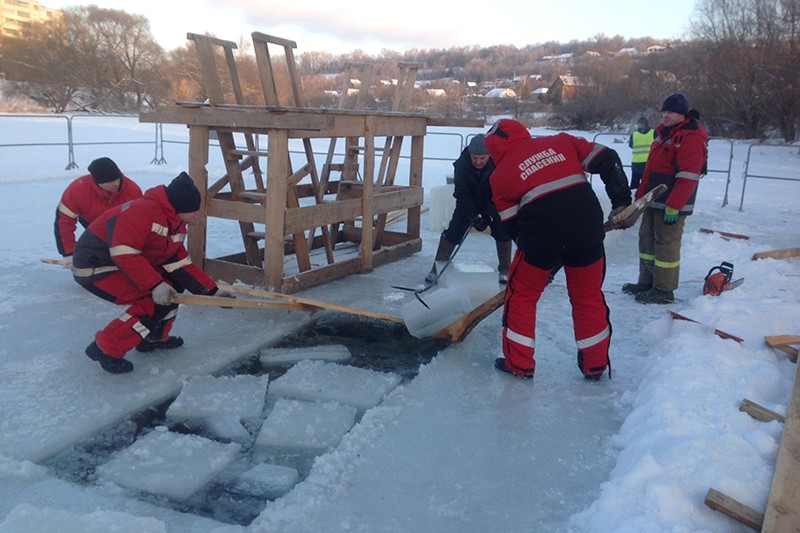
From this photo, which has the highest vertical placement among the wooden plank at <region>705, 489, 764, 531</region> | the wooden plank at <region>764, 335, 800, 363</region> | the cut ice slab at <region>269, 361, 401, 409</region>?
the wooden plank at <region>764, 335, 800, 363</region>

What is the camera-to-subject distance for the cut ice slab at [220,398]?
127 inches

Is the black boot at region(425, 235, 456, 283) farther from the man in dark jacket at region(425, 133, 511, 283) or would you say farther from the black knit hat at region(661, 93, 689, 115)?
the black knit hat at region(661, 93, 689, 115)

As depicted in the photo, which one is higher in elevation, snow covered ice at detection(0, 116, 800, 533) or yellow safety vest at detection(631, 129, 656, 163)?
yellow safety vest at detection(631, 129, 656, 163)

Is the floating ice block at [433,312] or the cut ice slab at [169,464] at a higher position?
the floating ice block at [433,312]

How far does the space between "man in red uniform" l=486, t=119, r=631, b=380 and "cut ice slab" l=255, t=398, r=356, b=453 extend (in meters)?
1.17

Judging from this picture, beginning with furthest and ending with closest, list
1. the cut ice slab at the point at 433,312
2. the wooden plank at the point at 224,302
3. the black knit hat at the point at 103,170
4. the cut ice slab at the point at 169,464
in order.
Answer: the black knit hat at the point at 103,170, the cut ice slab at the point at 433,312, the wooden plank at the point at 224,302, the cut ice slab at the point at 169,464

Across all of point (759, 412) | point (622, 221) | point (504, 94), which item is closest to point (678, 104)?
point (622, 221)

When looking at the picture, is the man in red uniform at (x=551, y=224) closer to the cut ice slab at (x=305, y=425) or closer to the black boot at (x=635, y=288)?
the cut ice slab at (x=305, y=425)

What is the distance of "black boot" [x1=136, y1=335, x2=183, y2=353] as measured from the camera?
13.1ft

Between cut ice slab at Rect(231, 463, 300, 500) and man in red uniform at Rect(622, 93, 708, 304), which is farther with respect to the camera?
man in red uniform at Rect(622, 93, 708, 304)

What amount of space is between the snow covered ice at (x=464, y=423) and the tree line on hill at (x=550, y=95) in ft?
13.3

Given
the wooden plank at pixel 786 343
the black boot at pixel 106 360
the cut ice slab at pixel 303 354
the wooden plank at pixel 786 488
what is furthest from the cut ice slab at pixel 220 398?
the wooden plank at pixel 786 343

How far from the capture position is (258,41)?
532cm

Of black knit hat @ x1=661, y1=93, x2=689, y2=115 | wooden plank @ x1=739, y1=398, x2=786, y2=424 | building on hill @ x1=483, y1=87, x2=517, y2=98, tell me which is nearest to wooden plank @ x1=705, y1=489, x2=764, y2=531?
wooden plank @ x1=739, y1=398, x2=786, y2=424
